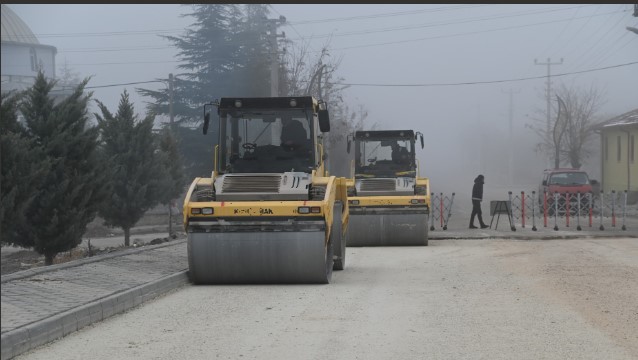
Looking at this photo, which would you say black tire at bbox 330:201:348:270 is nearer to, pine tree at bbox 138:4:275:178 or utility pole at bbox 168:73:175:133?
pine tree at bbox 138:4:275:178

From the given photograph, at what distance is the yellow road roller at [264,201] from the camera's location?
1252cm

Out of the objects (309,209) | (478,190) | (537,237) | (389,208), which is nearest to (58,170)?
(309,209)

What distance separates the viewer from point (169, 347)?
7871mm

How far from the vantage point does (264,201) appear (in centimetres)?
1290

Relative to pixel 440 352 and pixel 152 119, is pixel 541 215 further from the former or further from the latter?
pixel 440 352

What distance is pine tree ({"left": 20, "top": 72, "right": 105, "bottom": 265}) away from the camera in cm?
1702

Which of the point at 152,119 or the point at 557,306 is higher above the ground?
the point at 152,119

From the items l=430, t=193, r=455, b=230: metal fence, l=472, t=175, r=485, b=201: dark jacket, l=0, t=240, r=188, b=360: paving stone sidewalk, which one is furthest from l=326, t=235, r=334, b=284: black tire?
l=472, t=175, r=485, b=201: dark jacket

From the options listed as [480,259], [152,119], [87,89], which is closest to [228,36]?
[152,119]

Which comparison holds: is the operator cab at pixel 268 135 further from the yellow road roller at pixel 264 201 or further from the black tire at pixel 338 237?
the black tire at pixel 338 237

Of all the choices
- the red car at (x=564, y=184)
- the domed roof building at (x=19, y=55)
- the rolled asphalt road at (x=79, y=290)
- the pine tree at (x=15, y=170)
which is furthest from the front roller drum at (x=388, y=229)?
the red car at (x=564, y=184)

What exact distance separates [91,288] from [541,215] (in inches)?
1071

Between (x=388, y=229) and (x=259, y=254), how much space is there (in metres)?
8.61

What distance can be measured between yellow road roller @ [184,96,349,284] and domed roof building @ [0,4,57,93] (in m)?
3.40
